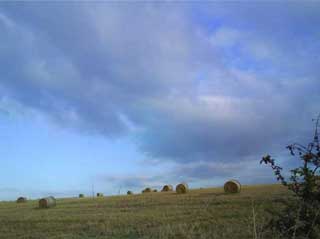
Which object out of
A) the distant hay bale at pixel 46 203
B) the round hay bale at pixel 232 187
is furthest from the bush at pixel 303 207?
the distant hay bale at pixel 46 203

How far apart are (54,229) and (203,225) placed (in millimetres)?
6145

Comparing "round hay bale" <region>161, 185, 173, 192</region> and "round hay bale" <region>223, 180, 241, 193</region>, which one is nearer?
"round hay bale" <region>223, 180, 241, 193</region>

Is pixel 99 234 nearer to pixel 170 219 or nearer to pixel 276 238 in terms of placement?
pixel 170 219

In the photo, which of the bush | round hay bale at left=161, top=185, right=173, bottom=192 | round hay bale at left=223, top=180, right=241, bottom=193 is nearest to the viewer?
the bush

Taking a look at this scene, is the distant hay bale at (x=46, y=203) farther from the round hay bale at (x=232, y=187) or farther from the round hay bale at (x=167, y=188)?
the round hay bale at (x=167, y=188)

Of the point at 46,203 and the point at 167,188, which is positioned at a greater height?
the point at 167,188

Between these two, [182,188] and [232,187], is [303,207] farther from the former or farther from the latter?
[182,188]

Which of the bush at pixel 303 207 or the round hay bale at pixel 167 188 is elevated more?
the round hay bale at pixel 167 188

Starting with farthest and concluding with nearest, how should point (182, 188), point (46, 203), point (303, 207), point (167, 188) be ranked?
1. point (167, 188)
2. point (182, 188)
3. point (46, 203)
4. point (303, 207)

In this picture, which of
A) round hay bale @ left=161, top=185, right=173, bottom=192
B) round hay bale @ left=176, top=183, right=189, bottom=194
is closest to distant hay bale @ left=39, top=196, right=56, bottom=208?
round hay bale @ left=176, top=183, right=189, bottom=194

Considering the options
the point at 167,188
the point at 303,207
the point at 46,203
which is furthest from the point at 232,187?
the point at 303,207

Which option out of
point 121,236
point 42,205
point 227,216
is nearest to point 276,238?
point 121,236

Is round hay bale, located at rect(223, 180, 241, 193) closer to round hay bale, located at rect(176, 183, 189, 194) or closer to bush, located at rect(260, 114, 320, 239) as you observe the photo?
round hay bale, located at rect(176, 183, 189, 194)

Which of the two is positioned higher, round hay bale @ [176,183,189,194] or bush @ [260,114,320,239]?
round hay bale @ [176,183,189,194]
